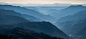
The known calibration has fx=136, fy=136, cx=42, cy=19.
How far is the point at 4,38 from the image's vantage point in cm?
9969

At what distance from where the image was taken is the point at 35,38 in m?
119

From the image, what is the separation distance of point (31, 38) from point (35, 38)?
11.8 ft

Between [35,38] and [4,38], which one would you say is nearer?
[4,38]

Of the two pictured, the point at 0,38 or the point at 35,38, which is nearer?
the point at 0,38

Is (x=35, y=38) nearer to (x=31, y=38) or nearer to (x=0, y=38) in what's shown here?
(x=31, y=38)

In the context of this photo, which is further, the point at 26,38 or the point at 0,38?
the point at 26,38

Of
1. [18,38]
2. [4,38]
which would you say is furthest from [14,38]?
[4,38]

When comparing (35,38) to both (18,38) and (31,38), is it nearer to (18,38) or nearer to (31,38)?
(31,38)

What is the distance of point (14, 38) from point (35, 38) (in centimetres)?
1849

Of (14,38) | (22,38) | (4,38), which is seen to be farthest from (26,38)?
(4,38)

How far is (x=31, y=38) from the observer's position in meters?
118

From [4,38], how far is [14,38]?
12717 mm

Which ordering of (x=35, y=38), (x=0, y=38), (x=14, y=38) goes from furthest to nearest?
(x=35, y=38) < (x=14, y=38) < (x=0, y=38)

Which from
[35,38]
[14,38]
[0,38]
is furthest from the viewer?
[35,38]
